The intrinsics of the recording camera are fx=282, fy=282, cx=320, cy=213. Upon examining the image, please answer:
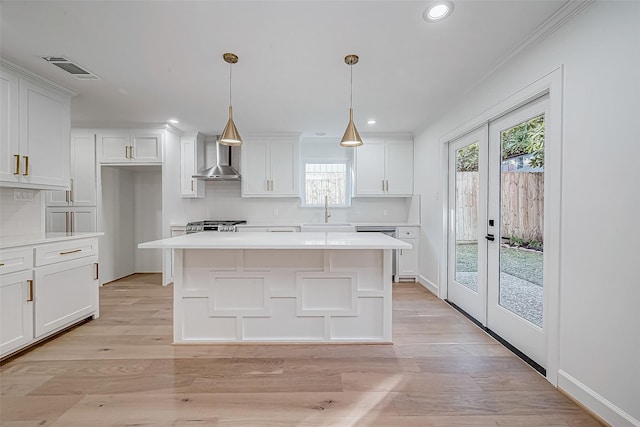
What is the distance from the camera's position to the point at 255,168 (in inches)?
189

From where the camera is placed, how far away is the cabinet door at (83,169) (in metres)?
4.04

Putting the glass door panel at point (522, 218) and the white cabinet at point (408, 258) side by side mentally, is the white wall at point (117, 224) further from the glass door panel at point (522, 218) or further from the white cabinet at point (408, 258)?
the glass door panel at point (522, 218)

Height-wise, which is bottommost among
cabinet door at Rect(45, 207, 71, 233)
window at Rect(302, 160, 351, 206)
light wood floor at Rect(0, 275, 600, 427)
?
light wood floor at Rect(0, 275, 600, 427)

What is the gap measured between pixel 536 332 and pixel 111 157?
211 inches

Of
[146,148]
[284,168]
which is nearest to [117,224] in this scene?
[146,148]

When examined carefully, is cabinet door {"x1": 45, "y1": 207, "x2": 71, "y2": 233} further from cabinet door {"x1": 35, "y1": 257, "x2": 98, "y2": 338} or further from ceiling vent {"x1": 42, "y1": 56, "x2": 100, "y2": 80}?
ceiling vent {"x1": 42, "y1": 56, "x2": 100, "y2": 80}

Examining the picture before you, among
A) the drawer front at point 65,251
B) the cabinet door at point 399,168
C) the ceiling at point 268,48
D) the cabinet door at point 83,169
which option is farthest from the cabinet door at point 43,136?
the cabinet door at point 399,168

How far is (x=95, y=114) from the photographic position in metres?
3.76

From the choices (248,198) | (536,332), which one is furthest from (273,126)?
(536,332)

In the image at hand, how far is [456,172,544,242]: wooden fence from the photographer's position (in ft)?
6.94

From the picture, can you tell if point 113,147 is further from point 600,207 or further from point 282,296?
point 600,207

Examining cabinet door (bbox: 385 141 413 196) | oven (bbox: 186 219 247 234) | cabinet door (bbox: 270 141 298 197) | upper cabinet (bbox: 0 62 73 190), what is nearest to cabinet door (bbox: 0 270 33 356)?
upper cabinet (bbox: 0 62 73 190)

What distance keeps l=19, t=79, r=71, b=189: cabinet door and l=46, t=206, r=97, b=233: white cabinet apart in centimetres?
133

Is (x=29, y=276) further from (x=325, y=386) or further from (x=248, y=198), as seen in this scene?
(x=248, y=198)
